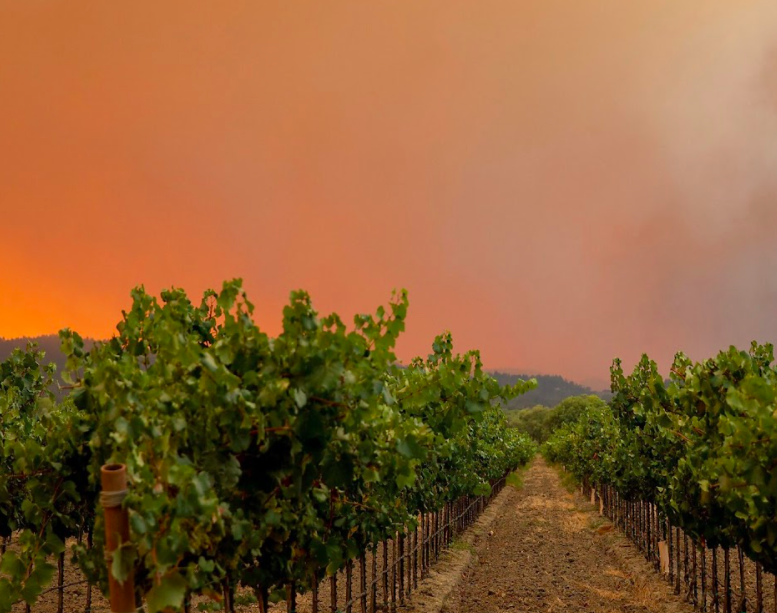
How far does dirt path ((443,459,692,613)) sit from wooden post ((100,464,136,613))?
39.6ft

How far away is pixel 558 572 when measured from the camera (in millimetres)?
19516

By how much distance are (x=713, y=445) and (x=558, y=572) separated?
38.4 feet

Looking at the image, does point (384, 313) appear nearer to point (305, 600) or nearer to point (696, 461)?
point (696, 461)

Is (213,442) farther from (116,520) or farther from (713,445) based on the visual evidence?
(713,445)

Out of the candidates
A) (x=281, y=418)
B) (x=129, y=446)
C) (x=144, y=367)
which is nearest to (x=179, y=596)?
(x=129, y=446)

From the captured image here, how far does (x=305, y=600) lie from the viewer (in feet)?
44.9

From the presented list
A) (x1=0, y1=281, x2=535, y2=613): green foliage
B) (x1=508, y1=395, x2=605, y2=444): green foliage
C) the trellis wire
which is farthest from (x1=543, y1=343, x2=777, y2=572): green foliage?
(x1=508, y1=395, x2=605, y2=444): green foliage

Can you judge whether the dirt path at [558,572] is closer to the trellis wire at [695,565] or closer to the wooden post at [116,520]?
the trellis wire at [695,565]

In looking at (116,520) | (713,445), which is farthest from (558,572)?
(116,520)

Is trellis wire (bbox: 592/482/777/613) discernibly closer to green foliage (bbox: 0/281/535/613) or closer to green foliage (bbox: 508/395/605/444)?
green foliage (bbox: 0/281/535/613)

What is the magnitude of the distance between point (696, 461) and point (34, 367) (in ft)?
50.3

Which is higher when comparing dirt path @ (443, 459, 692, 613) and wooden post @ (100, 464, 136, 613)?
wooden post @ (100, 464, 136, 613)

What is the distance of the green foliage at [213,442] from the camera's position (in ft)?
12.6

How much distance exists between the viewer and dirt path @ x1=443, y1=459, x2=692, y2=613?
50.8 feet
